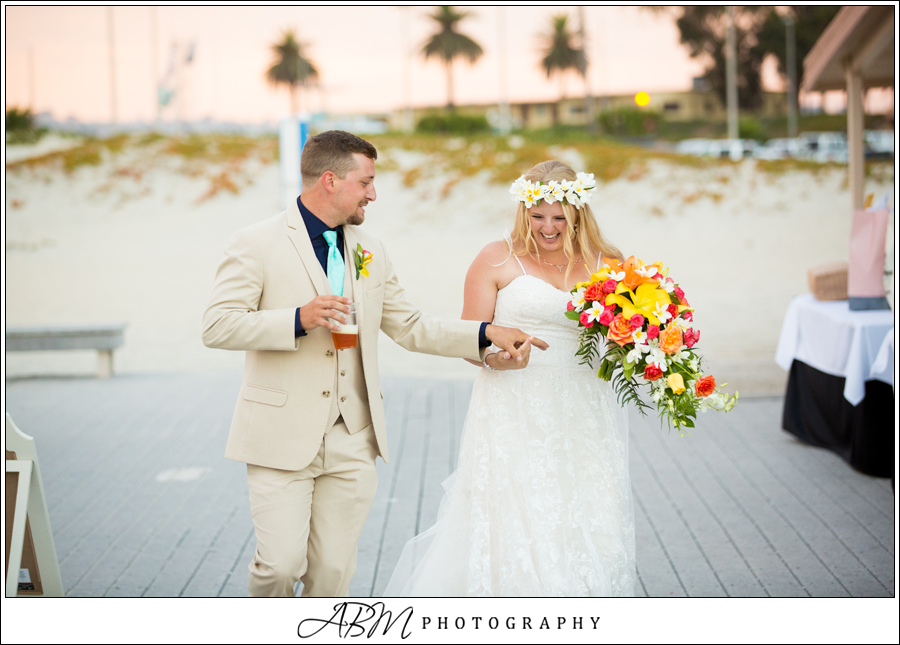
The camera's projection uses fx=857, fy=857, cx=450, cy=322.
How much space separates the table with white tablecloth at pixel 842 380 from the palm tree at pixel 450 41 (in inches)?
1510

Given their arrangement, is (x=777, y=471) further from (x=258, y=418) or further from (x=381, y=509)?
(x=258, y=418)

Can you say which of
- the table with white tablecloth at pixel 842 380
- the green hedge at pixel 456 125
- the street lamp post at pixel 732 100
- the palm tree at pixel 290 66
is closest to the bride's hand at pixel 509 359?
the table with white tablecloth at pixel 842 380

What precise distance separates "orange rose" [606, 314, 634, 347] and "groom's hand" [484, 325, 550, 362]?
37cm

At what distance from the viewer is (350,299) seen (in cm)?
312

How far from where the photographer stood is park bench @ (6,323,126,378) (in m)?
9.77

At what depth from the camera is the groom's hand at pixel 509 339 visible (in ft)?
10.8

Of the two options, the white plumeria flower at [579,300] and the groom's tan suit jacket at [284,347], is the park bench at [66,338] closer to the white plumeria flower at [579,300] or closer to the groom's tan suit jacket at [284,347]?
the groom's tan suit jacket at [284,347]

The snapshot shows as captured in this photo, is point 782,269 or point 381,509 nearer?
point 381,509

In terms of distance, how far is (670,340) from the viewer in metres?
2.98

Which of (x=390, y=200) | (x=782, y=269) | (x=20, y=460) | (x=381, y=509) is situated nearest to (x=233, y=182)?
(x=390, y=200)

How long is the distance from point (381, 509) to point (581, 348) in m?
2.44

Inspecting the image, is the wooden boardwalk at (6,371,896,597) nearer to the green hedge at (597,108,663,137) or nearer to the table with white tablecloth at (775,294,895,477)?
the table with white tablecloth at (775,294,895,477)

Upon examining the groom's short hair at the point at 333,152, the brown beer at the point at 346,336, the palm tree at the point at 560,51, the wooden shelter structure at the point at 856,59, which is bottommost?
the brown beer at the point at 346,336

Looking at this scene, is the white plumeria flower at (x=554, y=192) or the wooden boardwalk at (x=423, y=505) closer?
the white plumeria flower at (x=554, y=192)
